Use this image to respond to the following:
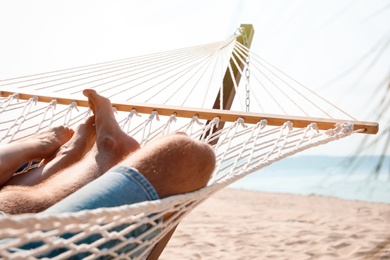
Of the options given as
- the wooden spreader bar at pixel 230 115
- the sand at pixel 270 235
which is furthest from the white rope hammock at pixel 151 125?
the sand at pixel 270 235

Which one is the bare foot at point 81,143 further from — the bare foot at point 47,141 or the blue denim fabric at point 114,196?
the blue denim fabric at point 114,196

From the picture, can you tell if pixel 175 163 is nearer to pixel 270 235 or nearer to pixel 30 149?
pixel 30 149

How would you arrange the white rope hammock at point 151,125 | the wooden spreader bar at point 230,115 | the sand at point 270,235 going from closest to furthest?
1. the white rope hammock at point 151,125
2. the wooden spreader bar at point 230,115
3. the sand at point 270,235

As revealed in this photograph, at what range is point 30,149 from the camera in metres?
1.54

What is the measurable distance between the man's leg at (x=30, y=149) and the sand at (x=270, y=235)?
6.08 feet

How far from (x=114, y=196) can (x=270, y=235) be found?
399 centimetres

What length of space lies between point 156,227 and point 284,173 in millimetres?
18649

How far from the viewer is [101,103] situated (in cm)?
168

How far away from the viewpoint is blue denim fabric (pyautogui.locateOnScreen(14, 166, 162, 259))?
839mm

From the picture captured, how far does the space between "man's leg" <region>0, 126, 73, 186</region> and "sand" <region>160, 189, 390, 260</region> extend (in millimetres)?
1853

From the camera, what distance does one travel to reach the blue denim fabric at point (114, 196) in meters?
0.84

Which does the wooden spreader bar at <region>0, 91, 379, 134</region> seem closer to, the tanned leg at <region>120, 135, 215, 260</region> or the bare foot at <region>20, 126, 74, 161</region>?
the bare foot at <region>20, 126, 74, 161</region>

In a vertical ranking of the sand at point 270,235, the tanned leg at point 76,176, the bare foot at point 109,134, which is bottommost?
the sand at point 270,235

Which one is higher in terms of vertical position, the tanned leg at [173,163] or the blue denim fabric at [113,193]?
the tanned leg at [173,163]
